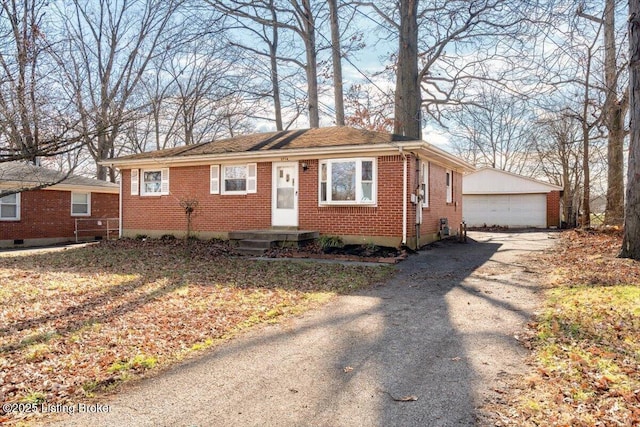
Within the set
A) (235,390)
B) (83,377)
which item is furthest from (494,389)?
(83,377)

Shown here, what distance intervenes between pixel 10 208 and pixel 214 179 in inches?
379

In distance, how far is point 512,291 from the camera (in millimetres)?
7379

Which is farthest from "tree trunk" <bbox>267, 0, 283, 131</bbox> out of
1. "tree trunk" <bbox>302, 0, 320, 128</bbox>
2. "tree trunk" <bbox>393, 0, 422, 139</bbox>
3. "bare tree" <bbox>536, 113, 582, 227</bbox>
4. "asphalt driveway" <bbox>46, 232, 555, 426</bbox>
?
"asphalt driveway" <bbox>46, 232, 555, 426</bbox>

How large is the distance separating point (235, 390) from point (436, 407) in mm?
1581

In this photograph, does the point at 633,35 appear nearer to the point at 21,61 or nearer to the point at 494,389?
the point at 494,389

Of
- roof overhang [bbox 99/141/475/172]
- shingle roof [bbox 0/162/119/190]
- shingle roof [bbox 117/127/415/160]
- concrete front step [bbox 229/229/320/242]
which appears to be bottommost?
concrete front step [bbox 229/229/320/242]

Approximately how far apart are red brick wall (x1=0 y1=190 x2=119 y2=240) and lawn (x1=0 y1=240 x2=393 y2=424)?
7.02 metres

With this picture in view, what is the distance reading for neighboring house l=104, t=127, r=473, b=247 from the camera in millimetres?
11945

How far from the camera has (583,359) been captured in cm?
402

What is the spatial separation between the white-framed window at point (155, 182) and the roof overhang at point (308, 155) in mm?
267

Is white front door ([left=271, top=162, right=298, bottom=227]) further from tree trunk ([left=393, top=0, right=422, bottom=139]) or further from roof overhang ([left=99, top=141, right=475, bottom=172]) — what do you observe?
tree trunk ([left=393, top=0, right=422, bottom=139])

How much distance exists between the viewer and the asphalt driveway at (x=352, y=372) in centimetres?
313

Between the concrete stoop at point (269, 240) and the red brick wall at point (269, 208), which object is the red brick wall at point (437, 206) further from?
the concrete stoop at point (269, 240)

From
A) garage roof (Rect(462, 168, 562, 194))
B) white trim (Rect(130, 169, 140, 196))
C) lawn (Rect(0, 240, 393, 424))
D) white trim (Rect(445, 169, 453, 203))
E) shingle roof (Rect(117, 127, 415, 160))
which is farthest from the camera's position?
garage roof (Rect(462, 168, 562, 194))
